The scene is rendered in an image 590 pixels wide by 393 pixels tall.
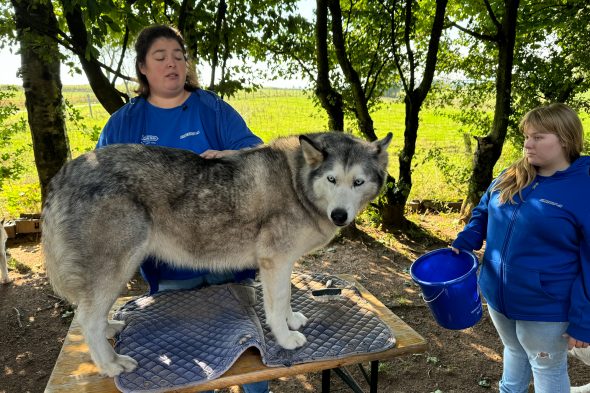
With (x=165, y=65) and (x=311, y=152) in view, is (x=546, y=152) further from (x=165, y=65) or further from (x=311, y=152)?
(x=165, y=65)

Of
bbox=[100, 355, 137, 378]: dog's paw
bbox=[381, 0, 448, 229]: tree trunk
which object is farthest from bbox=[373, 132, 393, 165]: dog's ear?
bbox=[381, 0, 448, 229]: tree trunk

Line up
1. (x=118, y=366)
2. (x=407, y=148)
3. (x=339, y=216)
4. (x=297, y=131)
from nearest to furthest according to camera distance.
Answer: (x=118, y=366) < (x=339, y=216) < (x=297, y=131) < (x=407, y=148)

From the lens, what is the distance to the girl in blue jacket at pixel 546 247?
267cm

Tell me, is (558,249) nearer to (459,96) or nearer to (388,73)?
(388,73)

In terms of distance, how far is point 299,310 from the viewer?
3330 millimetres

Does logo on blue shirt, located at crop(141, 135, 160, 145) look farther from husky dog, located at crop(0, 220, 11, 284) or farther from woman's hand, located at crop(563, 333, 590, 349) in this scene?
husky dog, located at crop(0, 220, 11, 284)

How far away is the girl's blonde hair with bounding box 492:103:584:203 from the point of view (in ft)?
9.18

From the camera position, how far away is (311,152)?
2.78m

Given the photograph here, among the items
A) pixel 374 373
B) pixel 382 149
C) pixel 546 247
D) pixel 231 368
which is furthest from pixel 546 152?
pixel 231 368

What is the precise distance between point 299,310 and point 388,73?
274 inches

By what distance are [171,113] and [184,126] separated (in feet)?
0.48

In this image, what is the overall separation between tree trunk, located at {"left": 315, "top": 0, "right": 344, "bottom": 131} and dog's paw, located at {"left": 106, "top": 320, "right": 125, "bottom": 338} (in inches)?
224

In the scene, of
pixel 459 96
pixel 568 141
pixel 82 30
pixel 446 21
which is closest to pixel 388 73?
pixel 446 21

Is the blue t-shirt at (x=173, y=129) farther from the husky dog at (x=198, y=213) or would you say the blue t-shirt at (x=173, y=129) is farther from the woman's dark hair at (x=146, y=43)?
the husky dog at (x=198, y=213)
